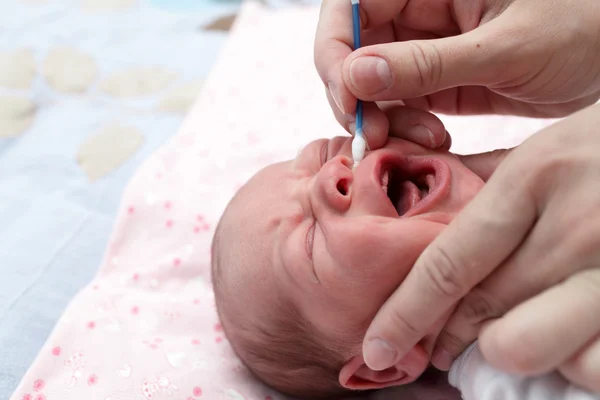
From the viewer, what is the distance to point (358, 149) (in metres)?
1.14

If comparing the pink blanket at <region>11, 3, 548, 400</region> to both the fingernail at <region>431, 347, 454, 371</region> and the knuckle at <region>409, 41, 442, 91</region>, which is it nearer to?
the fingernail at <region>431, 347, 454, 371</region>

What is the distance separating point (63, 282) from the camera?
163cm

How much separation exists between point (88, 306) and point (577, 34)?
120cm

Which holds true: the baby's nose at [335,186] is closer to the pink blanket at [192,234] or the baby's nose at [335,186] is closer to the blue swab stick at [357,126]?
the blue swab stick at [357,126]

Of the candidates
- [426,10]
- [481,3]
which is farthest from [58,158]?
[481,3]

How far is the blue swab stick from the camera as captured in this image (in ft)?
3.74

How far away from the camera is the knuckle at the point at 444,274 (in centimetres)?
88

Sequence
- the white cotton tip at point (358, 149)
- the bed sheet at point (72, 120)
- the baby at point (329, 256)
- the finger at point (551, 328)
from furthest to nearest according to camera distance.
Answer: the bed sheet at point (72, 120), the white cotton tip at point (358, 149), the baby at point (329, 256), the finger at point (551, 328)

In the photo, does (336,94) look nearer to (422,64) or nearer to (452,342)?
(422,64)

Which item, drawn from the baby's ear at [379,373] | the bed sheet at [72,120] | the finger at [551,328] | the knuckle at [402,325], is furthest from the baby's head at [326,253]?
the bed sheet at [72,120]

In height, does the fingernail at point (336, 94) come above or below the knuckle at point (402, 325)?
above

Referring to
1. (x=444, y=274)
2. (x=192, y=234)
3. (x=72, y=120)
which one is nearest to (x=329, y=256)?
(x=444, y=274)

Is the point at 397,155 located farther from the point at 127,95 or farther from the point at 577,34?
the point at 127,95

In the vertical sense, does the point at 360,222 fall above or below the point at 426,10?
below
